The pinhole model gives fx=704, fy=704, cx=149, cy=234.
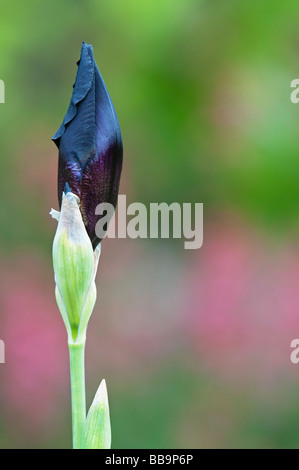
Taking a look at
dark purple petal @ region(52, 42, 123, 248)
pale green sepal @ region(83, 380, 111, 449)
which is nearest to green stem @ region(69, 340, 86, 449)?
pale green sepal @ region(83, 380, 111, 449)

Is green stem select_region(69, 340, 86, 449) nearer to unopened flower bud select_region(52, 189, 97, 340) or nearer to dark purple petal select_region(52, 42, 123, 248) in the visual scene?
unopened flower bud select_region(52, 189, 97, 340)

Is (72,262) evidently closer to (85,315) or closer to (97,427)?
(85,315)

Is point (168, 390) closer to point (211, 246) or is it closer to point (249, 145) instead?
point (211, 246)

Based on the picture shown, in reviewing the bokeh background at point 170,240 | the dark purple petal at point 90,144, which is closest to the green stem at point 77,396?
the dark purple petal at point 90,144

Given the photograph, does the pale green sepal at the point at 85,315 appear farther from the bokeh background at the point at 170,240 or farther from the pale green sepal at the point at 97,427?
the bokeh background at the point at 170,240

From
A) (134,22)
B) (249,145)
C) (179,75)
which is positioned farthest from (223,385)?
(134,22)

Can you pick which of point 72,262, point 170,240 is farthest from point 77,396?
point 170,240

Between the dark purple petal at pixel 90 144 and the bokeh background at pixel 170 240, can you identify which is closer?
the dark purple petal at pixel 90 144
